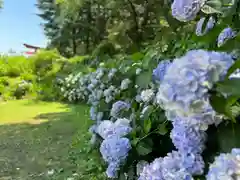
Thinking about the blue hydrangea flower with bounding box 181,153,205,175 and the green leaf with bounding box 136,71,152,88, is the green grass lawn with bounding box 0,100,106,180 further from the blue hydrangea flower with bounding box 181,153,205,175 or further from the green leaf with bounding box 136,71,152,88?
the blue hydrangea flower with bounding box 181,153,205,175

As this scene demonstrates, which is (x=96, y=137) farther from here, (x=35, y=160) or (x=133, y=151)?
(x=35, y=160)

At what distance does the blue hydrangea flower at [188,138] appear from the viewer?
2.36 ft

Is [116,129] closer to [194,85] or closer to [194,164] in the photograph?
[194,164]

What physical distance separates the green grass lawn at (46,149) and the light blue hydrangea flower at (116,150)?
0.80 m

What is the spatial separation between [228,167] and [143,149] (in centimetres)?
55

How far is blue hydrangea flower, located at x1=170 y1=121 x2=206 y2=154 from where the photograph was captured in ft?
2.36

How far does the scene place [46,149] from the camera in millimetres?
3789

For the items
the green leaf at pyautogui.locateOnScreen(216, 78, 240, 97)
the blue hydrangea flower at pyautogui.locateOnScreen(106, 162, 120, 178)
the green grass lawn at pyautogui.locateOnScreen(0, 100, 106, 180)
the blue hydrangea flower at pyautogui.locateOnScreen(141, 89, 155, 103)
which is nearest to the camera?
the green leaf at pyautogui.locateOnScreen(216, 78, 240, 97)

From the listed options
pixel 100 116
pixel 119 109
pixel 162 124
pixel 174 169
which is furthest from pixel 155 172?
pixel 100 116

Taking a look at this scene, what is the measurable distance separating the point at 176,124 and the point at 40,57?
11.0 m

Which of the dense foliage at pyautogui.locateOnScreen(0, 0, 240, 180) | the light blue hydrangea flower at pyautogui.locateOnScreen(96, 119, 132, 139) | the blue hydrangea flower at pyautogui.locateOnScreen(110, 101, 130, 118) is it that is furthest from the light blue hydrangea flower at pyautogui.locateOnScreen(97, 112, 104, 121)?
the light blue hydrangea flower at pyautogui.locateOnScreen(96, 119, 132, 139)

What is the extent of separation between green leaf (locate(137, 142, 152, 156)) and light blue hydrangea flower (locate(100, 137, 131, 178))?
33 millimetres

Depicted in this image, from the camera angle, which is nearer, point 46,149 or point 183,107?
point 183,107

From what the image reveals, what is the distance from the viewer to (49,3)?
18.6 m
